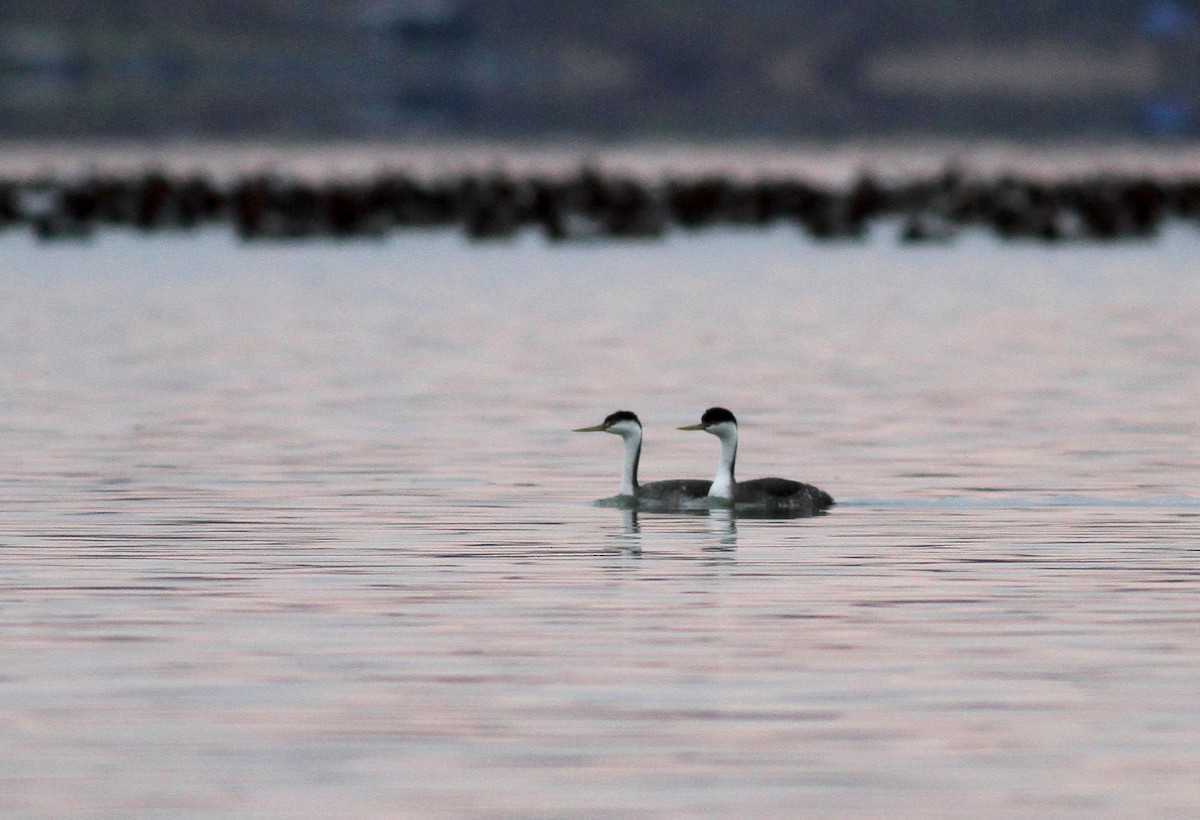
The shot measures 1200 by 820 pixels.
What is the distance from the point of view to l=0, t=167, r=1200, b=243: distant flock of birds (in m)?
78.4

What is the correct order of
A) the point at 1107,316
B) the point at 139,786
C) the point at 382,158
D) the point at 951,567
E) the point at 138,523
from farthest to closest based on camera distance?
1. the point at 382,158
2. the point at 1107,316
3. the point at 138,523
4. the point at 951,567
5. the point at 139,786

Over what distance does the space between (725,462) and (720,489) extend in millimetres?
363

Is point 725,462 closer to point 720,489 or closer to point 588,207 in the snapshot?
point 720,489

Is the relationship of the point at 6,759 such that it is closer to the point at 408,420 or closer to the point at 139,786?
the point at 139,786

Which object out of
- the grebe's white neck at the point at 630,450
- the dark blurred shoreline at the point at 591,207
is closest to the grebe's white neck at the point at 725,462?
the grebe's white neck at the point at 630,450

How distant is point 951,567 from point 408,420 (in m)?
11.7

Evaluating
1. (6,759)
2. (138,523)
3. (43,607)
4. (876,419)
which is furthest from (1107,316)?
(6,759)

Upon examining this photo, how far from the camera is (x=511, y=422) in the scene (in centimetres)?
3042

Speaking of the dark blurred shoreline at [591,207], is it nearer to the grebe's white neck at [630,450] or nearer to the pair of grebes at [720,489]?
the grebe's white neck at [630,450]

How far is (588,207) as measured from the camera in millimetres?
83500

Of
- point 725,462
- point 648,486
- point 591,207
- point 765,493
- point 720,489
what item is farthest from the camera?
point 591,207

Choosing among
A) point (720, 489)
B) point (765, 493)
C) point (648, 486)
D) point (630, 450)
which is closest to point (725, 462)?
point (720, 489)

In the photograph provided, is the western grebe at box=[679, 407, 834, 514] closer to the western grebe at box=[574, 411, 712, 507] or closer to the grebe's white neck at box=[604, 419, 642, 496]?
the western grebe at box=[574, 411, 712, 507]

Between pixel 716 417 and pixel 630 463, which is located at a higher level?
pixel 716 417
